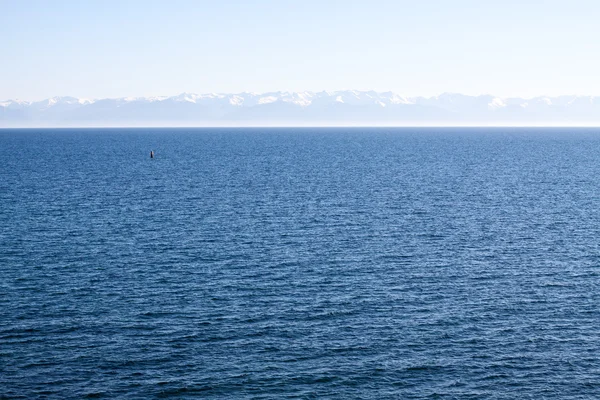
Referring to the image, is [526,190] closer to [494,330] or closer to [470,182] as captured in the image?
[470,182]

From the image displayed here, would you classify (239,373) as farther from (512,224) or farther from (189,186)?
(189,186)

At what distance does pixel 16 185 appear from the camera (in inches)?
5256

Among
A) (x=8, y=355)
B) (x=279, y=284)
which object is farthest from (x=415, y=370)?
(x=8, y=355)

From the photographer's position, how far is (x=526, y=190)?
136 m

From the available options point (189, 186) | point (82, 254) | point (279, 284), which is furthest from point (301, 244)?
point (189, 186)

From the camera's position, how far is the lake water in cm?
4562

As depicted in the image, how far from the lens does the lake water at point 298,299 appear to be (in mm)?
45625

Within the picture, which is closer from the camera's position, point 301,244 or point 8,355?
point 8,355

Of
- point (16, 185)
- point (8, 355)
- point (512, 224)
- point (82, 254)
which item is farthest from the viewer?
point (16, 185)

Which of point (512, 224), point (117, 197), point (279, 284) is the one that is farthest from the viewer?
point (117, 197)

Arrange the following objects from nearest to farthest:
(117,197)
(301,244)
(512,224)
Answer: (301,244) → (512,224) → (117,197)

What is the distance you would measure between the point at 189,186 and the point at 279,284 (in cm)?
7747

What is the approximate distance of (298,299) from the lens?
60.8 m

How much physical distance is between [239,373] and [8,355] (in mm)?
16675
